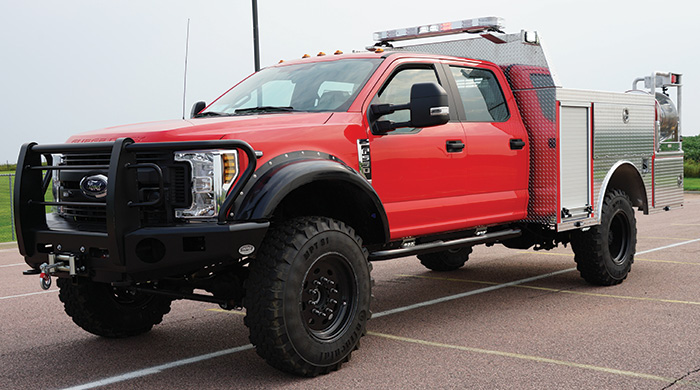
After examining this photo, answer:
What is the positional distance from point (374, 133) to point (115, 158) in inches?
78.9

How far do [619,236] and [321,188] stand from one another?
4.56 m

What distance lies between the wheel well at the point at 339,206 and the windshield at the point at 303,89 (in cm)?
65

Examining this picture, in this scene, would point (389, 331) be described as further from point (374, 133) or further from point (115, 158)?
point (115, 158)

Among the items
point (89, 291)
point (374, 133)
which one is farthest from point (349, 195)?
point (89, 291)

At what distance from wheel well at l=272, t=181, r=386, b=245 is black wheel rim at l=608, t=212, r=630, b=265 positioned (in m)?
3.94

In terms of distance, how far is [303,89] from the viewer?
6.21 m

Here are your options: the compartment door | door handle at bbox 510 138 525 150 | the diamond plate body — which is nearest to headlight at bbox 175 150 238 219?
door handle at bbox 510 138 525 150

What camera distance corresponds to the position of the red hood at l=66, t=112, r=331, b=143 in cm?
490

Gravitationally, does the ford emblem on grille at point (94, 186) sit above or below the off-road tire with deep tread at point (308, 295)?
above

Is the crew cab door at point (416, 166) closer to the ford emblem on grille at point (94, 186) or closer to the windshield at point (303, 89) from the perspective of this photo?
the windshield at point (303, 89)

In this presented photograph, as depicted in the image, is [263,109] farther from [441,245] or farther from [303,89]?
[441,245]

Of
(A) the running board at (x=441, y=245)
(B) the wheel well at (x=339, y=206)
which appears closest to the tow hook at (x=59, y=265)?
(B) the wheel well at (x=339, y=206)

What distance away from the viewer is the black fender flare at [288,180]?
4.74 metres

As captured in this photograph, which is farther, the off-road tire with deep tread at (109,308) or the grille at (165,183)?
the off-road tire with deep tread at (109,308)
